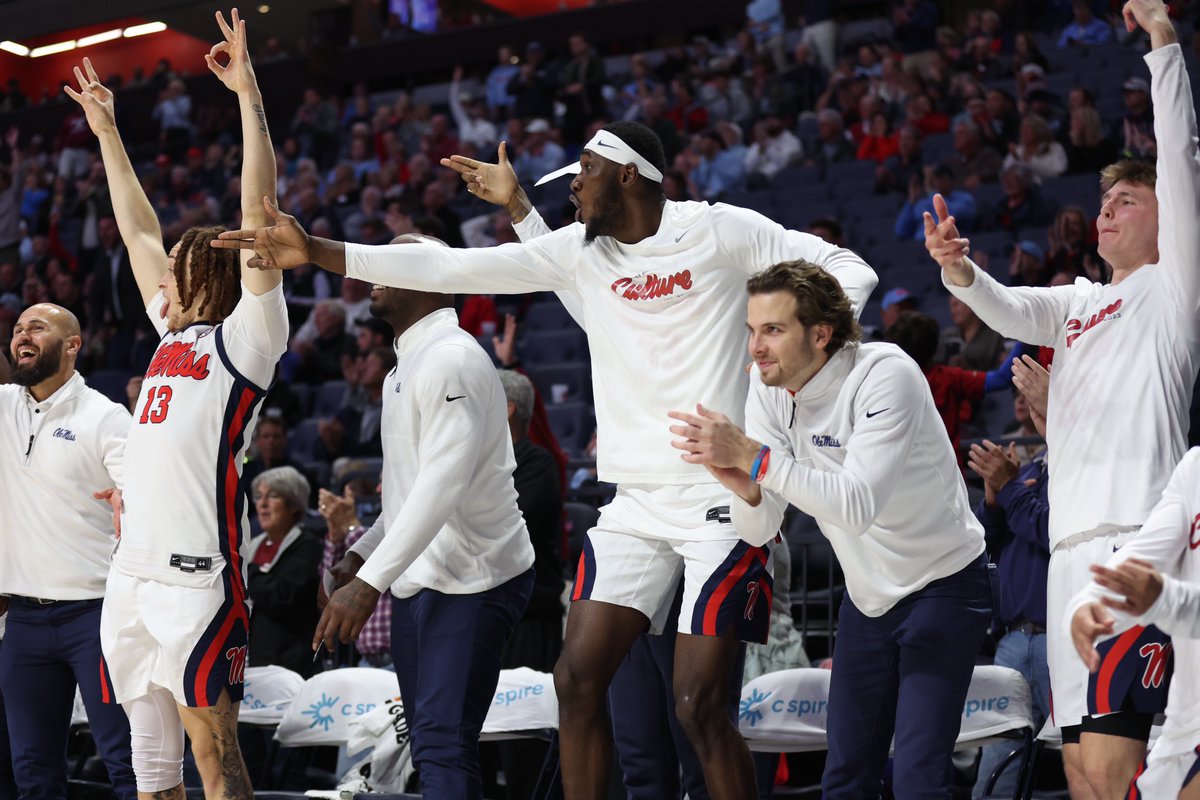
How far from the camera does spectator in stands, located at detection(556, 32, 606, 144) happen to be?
1405 centimetres

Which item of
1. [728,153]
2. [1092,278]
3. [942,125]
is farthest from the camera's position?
[728,153]

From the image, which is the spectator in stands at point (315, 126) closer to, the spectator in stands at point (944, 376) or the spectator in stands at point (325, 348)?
the spectator in stands at point (325, 348)

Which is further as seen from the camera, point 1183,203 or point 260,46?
point 260,46

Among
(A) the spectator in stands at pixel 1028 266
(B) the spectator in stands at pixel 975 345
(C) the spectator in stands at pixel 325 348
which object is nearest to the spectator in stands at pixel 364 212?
(C) the spectator in stands at pixel 325 348

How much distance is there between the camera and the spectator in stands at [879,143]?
11.3 meters

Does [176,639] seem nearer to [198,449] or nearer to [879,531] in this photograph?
[198,449]

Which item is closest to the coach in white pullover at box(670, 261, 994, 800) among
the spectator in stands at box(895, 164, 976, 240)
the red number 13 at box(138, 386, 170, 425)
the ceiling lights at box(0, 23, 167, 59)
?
the red number 13 at box(138, 386, 170, 425)

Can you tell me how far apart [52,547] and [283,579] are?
170 centimetres

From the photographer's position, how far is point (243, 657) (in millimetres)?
3982

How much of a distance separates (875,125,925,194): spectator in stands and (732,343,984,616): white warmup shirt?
24.7 ft

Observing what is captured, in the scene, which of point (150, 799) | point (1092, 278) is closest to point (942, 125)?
point (1092, 278)

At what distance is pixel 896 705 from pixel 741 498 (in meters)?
0.77

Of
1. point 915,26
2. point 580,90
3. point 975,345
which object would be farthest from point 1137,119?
point 580,90

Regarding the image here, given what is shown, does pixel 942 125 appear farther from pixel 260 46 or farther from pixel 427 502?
pixel 260 46
